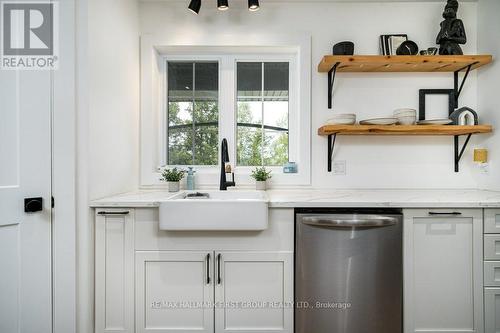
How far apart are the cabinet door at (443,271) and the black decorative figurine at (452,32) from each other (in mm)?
1198

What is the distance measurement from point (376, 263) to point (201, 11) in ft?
7.11

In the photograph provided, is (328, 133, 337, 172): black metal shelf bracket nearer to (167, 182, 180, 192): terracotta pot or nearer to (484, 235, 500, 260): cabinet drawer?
(484, 235, 500, 260): cabinet drawer

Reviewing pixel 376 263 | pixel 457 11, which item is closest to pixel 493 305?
pixel 376 263

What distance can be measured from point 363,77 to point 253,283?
1.73m

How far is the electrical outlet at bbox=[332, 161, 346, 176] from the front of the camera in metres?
2.15

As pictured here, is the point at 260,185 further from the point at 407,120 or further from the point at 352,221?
the point at 407,120

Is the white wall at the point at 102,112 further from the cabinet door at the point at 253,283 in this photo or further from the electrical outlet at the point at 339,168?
the electrical outlet at the point at 339,168

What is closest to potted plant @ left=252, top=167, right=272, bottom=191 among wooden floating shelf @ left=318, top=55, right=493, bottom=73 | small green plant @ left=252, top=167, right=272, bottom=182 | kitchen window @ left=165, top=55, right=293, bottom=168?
small green plant @ left=252, top=167, right=272, bottom=182

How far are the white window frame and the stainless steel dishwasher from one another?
68 cm

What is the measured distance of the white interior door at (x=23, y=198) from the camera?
133 cm

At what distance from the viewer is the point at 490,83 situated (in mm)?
1996

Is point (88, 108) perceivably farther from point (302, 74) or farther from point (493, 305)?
point (493, 305)

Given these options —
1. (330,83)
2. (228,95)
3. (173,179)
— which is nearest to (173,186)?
(173,179)
